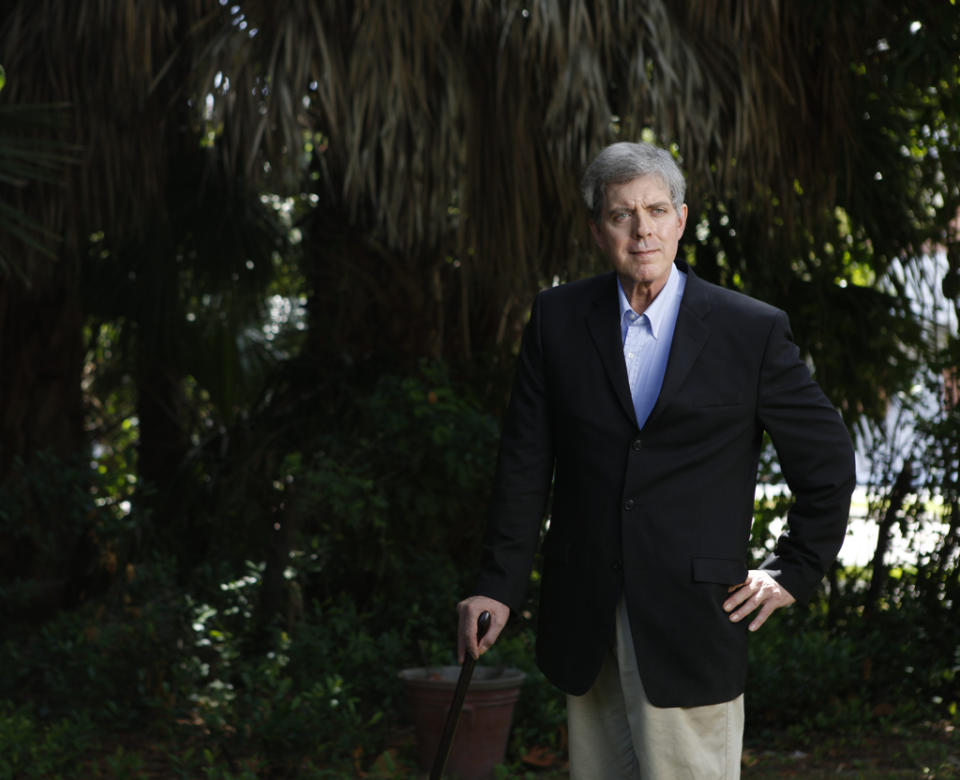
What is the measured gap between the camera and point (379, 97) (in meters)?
4.48

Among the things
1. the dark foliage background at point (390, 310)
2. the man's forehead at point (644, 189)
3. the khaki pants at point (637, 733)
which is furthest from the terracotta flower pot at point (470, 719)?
the man's forehead at point (644, 189)

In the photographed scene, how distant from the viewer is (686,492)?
86.3 inches

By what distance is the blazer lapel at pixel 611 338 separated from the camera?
2.25 meters

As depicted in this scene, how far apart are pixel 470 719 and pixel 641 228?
250 cm

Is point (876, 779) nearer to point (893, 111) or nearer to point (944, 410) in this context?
point (944, 410)

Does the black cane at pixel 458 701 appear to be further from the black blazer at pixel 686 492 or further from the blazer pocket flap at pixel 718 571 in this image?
the blazer pocket flap at pixel 718 571

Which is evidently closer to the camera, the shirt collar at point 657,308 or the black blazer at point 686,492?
the black blazer at point 686,492

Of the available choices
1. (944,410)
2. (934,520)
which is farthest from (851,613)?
(944,410)

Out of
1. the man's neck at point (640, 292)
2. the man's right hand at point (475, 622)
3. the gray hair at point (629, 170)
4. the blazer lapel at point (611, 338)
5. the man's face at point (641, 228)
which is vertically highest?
the gray hair at point (629, 170)

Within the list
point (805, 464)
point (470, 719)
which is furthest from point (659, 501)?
point (470, 719)

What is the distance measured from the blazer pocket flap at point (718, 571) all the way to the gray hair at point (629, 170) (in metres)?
0.68

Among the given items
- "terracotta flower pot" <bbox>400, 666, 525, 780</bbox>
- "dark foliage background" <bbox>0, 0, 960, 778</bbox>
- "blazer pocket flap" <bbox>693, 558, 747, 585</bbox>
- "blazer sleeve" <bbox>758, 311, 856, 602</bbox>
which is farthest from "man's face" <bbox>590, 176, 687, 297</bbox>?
"terracotta flower pot" <bbox>400, 666, 525, 780</bbox>

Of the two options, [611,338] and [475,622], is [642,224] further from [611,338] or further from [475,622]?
[475,622]

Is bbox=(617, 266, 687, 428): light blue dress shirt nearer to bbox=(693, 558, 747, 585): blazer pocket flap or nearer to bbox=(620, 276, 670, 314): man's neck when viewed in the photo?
bbox=(620, 276, 670, 314): man's neck
